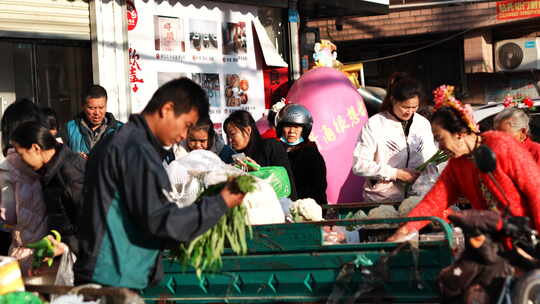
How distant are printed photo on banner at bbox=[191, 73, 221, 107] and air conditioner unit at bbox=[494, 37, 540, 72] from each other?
38.0 ft

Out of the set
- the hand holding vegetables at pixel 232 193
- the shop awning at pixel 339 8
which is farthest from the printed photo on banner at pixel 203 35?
the hand holding vegetables at pixel 232 193

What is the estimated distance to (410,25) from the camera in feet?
72.5

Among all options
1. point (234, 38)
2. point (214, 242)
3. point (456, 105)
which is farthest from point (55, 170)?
point (234, 38)

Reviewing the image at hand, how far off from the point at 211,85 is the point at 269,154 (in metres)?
4.08

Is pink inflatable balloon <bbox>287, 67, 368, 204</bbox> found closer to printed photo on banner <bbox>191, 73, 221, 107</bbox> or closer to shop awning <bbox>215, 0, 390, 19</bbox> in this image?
printed photo on banner <bbox>191, 73, 221, 107</bbox>

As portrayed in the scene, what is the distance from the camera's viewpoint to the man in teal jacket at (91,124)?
7641mm

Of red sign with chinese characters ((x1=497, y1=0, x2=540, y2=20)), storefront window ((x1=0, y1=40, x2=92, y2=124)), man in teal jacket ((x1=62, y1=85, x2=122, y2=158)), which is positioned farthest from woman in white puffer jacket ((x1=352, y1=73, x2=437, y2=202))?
red sign with chinese characters ((x1=497, y1=0, x2=540, y2=20))

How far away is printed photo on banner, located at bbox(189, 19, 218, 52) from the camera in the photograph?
36.0 feet

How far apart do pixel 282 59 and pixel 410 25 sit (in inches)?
395

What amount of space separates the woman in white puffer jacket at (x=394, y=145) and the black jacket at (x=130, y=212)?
3.04m

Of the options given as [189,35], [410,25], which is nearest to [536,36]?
[410,25]

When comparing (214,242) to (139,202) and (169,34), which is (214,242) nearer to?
(139,202)

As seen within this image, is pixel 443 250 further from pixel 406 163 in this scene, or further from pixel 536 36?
pixel 536 36

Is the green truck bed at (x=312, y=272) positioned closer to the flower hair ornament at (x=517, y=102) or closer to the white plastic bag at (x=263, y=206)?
the white plastic bag at (x=263, y=206)
